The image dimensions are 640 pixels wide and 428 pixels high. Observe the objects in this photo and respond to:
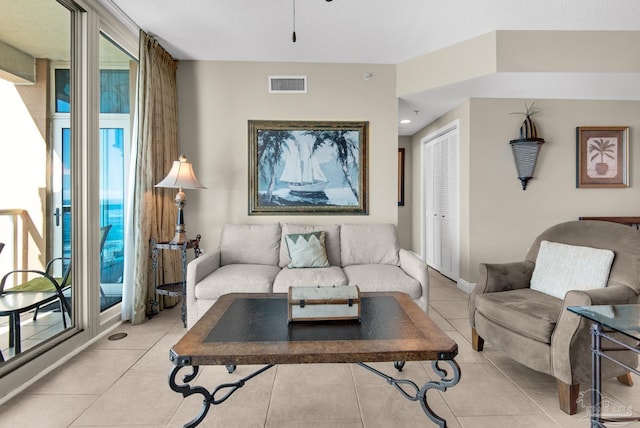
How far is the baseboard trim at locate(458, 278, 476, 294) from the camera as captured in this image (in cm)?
392

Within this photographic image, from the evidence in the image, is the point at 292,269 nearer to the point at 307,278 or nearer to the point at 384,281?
the point at 307,278

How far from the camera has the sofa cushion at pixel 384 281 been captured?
8.76 feet

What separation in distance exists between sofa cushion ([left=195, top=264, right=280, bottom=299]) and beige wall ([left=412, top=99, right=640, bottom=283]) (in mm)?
2537

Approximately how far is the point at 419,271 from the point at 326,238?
102 cm

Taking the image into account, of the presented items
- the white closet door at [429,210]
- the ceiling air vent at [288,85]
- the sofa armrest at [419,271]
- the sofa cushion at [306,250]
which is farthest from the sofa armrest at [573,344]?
the white closet door at [429,210]

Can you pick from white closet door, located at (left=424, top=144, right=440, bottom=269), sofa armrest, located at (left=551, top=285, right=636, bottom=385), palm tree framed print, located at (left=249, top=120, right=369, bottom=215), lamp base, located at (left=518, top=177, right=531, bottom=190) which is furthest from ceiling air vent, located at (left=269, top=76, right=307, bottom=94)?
sofa armrest, located at (left=551, top=285, right=636, bottom=385)

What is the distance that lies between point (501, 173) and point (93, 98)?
13.7ft

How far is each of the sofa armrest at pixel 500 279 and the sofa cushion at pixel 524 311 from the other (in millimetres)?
51

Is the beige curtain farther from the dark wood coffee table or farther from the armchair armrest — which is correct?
the dark wood coffee table

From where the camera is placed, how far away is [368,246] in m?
3.36

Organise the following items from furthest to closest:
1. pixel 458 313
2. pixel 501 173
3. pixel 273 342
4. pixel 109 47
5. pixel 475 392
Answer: pixel 501 173
pixel 458 313
pixel 109 47
pixel 475 392
pixel 273 342

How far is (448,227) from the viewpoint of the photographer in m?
4.56

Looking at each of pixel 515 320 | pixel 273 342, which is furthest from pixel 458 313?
pixel 273 342

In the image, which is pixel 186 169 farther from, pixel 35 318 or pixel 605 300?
pixel 605 300
